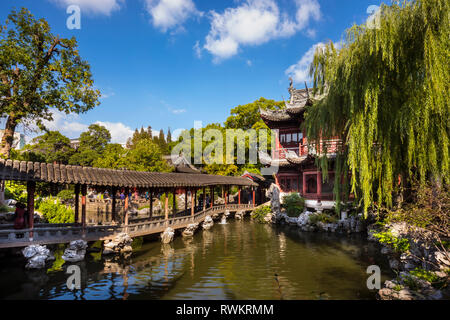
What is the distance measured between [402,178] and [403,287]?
3889 mm

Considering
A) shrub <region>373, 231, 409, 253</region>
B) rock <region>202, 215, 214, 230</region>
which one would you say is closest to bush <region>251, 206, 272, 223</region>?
rock <region>202, 215, 214, 230</region>

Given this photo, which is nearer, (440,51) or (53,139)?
(440,51)

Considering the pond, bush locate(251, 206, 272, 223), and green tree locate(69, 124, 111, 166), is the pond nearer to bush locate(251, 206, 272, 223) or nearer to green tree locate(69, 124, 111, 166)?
bush locate(251, 206, 272, 223)

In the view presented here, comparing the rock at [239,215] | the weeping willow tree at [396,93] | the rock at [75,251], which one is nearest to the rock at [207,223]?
the rock at [239,215]

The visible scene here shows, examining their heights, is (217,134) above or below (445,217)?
above

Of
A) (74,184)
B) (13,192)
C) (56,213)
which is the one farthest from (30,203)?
(13,192)

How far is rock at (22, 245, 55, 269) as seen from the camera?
8.28 metres

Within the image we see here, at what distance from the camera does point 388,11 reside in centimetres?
729

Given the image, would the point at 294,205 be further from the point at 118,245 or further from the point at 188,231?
the point at 118,245

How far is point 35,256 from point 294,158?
54.0 feet

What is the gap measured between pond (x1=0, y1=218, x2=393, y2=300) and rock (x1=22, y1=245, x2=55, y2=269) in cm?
27
